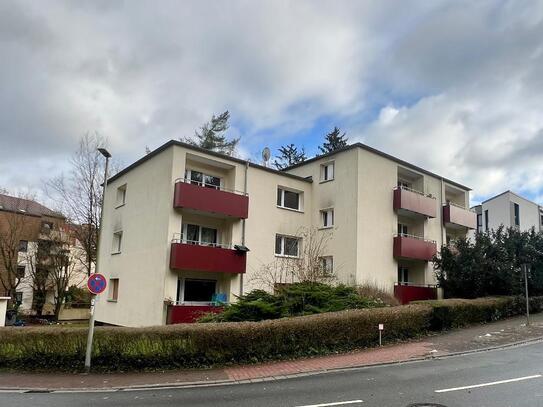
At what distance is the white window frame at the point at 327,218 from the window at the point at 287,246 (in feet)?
5.88

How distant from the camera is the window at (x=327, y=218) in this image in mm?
26797

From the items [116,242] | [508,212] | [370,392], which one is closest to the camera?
[370,392]

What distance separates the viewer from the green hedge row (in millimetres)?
12438

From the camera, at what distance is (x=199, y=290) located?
914 inches

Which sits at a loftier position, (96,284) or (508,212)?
(508,212)

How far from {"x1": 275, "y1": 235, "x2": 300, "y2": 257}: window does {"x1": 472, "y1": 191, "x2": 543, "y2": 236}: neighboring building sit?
29728 mm

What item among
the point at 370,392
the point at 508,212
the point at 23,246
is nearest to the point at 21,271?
the point at 23,246

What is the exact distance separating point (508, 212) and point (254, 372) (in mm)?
45010

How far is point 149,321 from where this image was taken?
70.1 feet

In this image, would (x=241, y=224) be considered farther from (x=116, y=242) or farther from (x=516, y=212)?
(x=516, y=212)

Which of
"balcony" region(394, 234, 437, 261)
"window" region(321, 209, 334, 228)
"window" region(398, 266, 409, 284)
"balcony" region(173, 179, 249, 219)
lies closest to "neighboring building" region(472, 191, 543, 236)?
"window" region(398, 266, 409, 284)

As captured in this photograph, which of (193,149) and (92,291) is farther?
(193,149)

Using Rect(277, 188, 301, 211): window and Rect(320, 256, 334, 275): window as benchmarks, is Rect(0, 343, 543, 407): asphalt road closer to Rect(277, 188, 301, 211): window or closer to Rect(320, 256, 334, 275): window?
Rect(320, 256, 334, 275): window

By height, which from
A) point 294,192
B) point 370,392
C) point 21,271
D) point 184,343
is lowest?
point 370,392
